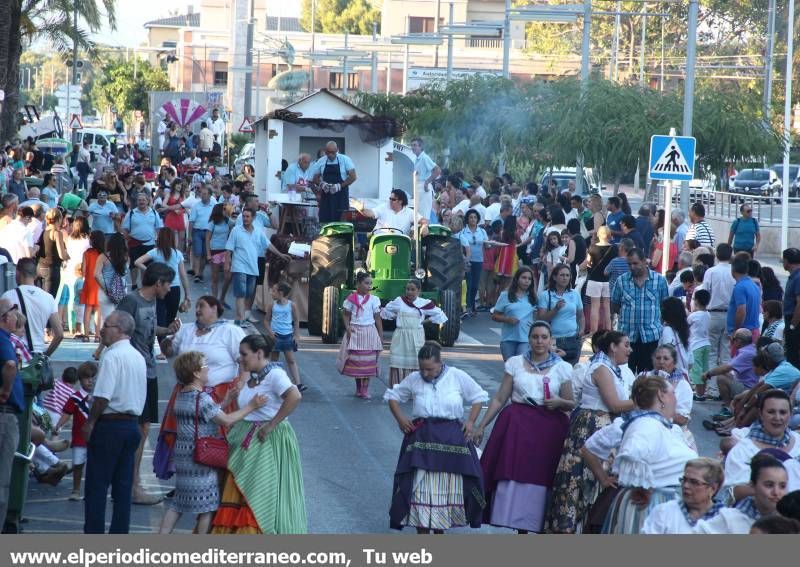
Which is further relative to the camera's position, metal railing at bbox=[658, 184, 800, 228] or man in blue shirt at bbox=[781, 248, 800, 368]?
metal railing at bbox=[658, 184, 800, 228]

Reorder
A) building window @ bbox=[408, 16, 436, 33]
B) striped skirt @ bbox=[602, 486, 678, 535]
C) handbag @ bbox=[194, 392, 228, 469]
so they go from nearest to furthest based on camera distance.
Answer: striped skirt @ bbox=[602, 486, 678, 535], handbag @ bbox=[194, 392, 228, 469], building window @ bbox=[408, 16, 436, 33]

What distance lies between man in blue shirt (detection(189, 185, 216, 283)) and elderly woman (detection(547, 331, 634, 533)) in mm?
16056

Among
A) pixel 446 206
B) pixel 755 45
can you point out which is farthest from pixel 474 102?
pixel 755 45

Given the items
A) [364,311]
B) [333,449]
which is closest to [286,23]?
[364,311]

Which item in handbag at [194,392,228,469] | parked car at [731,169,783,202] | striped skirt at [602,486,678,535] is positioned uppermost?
parked car at [731,169,783,202]

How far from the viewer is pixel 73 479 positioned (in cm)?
1125

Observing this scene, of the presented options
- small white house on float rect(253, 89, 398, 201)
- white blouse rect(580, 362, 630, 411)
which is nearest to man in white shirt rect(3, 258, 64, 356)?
white blouse rect(580, 362, 630, 411)

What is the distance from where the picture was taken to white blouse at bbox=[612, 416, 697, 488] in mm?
8141

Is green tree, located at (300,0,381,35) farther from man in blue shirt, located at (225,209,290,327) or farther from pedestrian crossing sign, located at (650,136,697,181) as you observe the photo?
pedestrian crossing sign, located at (650,136,697,181)

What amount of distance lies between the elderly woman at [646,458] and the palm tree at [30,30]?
79.8ft

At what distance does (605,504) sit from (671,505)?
1478 mm

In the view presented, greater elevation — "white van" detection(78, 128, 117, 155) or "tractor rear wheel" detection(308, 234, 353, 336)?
"white van" detection(78, 128, 117, 155)

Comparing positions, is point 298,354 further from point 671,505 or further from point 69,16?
point 69,16

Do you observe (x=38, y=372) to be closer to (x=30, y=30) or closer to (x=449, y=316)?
(x=449, y=316)
